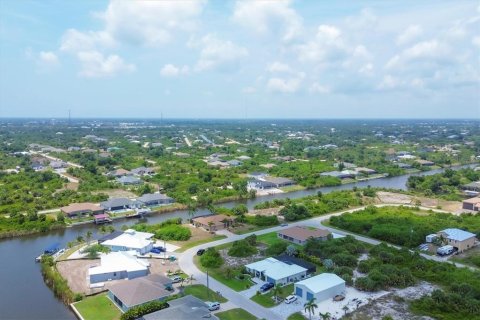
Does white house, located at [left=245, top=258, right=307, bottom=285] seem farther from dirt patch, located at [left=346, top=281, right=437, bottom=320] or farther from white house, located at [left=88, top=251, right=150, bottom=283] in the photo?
white house, located at [left=88, top=251, right=150, bottom=283]

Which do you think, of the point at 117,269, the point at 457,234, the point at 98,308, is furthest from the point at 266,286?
the point at 457,234

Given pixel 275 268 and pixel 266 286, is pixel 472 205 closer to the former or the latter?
pixel 275 268

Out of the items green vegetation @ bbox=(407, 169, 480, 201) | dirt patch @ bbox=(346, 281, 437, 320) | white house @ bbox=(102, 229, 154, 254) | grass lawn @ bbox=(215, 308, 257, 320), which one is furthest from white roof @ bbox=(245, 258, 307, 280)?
green vegetation @ bbox=(407, 169, 480, 201)

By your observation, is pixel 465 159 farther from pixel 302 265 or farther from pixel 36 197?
pixel 36 197

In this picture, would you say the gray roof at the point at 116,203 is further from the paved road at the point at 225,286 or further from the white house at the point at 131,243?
→ the paved road at the point at 225,286

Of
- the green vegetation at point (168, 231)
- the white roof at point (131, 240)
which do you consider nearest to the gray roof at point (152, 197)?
the green vegetation at point (168, 231)

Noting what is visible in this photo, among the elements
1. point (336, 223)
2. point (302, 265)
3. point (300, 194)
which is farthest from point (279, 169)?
point (302, 265)
